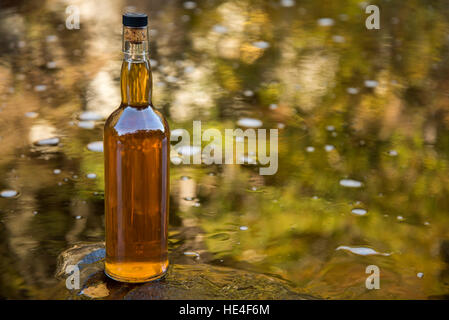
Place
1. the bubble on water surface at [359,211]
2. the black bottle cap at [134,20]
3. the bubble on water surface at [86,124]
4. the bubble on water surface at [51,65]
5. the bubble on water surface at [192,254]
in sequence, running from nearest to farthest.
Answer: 1. the black bottle cap at [134,20]
2. the bubble on water surface at [192,254]
3. the bubble on water surface at [359,211]
4. the bubble on water surface at [86,124]
5. the bubble on water surface at [51,65]

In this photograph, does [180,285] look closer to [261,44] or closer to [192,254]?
[192,254]

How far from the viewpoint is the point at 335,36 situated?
6.72 ft

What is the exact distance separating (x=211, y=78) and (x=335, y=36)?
556 millimetres

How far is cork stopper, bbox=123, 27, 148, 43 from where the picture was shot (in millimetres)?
769

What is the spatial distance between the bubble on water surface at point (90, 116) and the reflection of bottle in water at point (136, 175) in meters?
0.69

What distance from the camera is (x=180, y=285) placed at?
0.83 meters

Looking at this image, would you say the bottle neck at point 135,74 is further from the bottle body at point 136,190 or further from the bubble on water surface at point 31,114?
the bubble on water surface at point 31,114

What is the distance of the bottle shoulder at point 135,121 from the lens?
80 centimetres

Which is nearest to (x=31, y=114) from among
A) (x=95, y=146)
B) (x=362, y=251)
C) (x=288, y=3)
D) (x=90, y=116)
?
(x=90, y=116)

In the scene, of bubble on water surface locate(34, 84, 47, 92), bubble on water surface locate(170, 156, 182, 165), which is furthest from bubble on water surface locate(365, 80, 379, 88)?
bubble on water surface locate(34, 84, 47, 92)

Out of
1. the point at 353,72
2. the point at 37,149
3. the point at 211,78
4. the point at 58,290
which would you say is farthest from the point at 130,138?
the point at 353,72

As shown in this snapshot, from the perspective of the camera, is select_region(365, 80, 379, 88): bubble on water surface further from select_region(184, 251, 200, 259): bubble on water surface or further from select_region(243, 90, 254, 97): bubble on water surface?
select_region(184, 251, 200, 259): bubble on water surface

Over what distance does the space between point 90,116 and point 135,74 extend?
0.74m

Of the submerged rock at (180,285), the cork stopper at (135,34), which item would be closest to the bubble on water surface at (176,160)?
the submerged rock at (180,285)
